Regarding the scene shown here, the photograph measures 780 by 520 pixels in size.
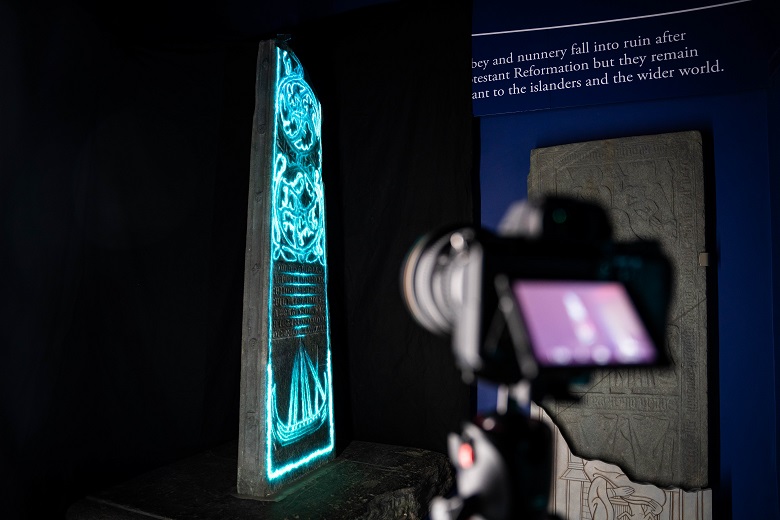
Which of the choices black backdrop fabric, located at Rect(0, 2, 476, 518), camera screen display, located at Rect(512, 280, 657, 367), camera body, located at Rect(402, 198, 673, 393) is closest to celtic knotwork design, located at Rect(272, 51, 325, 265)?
black backdrop fabric, located at Rect(0, 2, 476, 518)

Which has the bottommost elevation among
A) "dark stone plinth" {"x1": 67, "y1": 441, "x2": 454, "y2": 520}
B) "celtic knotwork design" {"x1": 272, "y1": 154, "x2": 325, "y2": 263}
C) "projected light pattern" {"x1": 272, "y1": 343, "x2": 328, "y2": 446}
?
"dark stone plinth" {"x1": 67, "y1": 441, "x2": 454, "y2": 520}

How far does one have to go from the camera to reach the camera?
73 cm

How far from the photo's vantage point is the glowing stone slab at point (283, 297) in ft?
5.71

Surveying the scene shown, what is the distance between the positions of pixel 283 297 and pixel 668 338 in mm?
1461

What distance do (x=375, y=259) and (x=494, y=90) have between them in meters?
0.96

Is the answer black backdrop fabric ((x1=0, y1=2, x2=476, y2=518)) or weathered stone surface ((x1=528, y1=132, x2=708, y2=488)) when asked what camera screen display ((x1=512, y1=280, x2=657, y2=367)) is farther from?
black backdrop fabric ((x1=0, y1=2, x2=476, y2=518))

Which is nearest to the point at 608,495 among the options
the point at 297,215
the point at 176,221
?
the point at 297,215

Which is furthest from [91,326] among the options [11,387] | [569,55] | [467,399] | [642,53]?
[642,53]

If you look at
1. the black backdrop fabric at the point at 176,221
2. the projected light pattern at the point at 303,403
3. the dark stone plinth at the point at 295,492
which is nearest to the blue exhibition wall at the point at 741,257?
the black backdrop fabric at the point at 176,221

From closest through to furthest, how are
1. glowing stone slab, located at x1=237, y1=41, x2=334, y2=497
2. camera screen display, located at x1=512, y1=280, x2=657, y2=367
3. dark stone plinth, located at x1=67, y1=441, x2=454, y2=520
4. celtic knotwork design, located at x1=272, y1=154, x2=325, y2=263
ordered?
camera screen display, located at x1=512, y1=280, x2=657, y2=367 → dark stone plinth, located at x1=67, y1=441, x2=454, y2=520 → glowing stone slab, located at x1=237, y1=41, x2=334, y2=497 → celtic knotwork design, located at x1=272, y1=154, x2=325, y2=263

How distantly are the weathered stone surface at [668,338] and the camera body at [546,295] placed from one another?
1334mm

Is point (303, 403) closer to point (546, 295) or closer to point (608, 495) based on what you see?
point (608, 495)

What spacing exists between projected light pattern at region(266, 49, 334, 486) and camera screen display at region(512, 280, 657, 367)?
3.91ft

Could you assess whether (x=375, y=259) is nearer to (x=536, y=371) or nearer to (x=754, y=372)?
(x=754, y=372)
